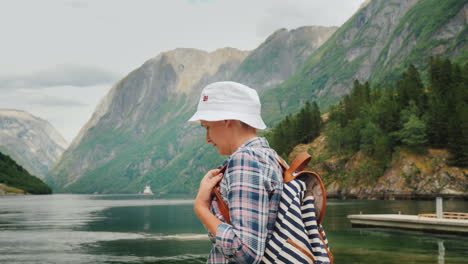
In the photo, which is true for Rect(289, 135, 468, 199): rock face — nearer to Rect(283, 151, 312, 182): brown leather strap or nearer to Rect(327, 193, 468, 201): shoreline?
Rect(327, 193, 468, 201): shoreline

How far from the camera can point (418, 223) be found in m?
38.1

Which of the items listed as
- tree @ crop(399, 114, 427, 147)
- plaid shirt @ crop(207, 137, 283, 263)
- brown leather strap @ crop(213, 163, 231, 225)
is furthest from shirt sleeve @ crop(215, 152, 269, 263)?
tree @ crop(399, 114, 427, 147)

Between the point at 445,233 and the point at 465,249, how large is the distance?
8727mm

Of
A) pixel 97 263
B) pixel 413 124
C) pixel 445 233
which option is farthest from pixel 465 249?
pixel 413 124

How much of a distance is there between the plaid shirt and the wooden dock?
3566cm

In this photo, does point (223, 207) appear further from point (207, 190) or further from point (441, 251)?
point (441, 251)

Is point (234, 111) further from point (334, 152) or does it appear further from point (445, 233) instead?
point (334, 152)

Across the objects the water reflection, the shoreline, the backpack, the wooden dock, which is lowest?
the shoreline

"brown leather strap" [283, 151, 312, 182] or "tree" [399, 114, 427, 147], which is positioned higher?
"brown leather strap" [283, 151, 312, 182]

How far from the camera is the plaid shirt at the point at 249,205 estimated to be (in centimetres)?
337

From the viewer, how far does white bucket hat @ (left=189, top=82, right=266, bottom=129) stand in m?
3.84

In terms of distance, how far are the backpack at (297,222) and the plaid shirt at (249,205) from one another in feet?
0.24

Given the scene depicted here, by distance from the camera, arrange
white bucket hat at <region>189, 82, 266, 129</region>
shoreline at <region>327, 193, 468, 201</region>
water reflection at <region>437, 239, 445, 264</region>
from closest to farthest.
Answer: white bucket hat at <region>189, 82, 266, 129</region> < water reflection at <region>437, 239, 445, 264</region> < shoreline at <region>327, 193, 468, 201</region>

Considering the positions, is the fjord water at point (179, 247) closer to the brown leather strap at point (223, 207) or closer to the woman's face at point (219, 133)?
the woman's face at point (219, 133)
